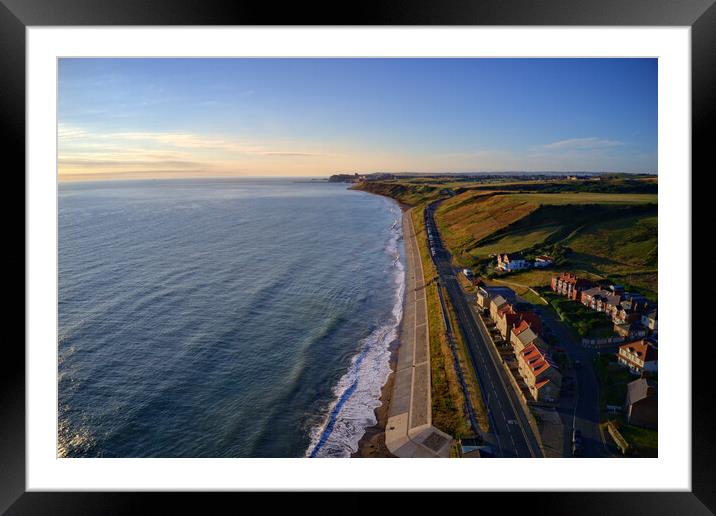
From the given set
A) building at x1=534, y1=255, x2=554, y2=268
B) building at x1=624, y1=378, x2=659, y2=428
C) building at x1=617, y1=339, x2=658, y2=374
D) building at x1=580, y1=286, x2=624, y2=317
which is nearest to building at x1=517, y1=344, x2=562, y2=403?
building at x1=624, y1=378, x2=659, y2=428

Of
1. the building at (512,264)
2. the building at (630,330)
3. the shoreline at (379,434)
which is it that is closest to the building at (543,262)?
the building at (512,264)

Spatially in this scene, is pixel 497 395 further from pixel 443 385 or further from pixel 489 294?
pixel 489 294

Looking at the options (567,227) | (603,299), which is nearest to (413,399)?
(603,299)

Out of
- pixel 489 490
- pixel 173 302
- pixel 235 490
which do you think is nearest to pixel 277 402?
pixel 235 490

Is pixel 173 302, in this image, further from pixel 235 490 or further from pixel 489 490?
pixel 489 490

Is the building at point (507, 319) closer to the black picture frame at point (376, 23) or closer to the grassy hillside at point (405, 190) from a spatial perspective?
the black picture frame at point (376, 23)

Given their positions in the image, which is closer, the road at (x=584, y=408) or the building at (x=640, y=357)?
the road at (x=584, y=408)

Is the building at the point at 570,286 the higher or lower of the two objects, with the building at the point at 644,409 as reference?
higher
